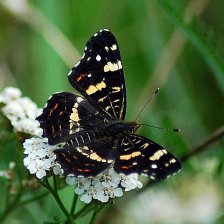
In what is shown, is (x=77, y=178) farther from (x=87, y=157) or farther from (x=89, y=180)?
(x=87, y=157)

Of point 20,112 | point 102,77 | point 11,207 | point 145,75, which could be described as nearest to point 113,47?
point 102,77

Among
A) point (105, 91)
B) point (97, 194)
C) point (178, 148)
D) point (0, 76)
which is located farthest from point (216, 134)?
point (0, 76)

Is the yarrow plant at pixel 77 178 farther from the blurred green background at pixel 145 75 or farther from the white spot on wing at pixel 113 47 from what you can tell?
the blurred green background at pixel 145 75

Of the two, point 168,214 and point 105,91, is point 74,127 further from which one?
point 168,214

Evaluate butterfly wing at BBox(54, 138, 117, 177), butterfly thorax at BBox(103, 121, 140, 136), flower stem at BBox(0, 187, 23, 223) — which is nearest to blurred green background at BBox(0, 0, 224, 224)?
flower stem at BBox(0, 187, 23, 223)

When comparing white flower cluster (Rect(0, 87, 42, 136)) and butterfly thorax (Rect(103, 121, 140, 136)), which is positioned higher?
white flower cluster (Rect(0, 87, 42, 136))

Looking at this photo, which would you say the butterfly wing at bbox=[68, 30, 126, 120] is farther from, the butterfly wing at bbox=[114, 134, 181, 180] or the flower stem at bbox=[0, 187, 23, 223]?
the flower stem at bbox=[0, 187, 23, 223]
